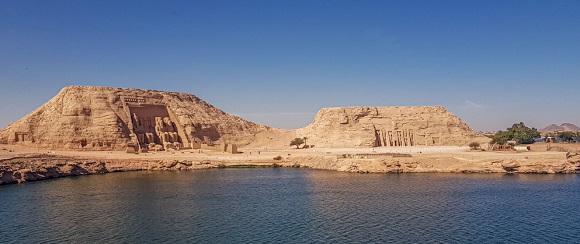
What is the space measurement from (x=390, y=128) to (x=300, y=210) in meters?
58.0

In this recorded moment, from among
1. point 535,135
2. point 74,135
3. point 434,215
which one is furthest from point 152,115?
point 535,135

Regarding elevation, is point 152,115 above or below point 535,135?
above

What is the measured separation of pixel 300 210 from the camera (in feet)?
107

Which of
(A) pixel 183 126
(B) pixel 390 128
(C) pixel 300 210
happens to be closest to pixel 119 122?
(A) pixel 183 126

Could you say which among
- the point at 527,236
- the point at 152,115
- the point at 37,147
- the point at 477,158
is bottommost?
the point at 527,236

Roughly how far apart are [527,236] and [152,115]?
234ft

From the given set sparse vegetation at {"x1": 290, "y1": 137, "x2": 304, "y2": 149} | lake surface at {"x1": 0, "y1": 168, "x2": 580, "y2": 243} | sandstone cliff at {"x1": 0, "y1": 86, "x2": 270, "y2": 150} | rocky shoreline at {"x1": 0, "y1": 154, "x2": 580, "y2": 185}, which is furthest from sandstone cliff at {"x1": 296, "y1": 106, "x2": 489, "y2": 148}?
lake surface at {"x1": 0, "y1": 168, "x2": 580, "y2": 243}

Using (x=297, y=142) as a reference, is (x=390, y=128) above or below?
above

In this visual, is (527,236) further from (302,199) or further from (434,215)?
(302,199)

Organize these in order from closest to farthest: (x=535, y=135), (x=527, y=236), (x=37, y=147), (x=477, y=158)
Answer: (x=527, y=236)
(x=477, y=158)
(x=37, y=147)
(x=535, y=135)

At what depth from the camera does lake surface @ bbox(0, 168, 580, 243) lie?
25734 mm

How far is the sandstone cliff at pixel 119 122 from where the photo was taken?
7044 cm

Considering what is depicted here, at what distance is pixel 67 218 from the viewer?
98.4 ft

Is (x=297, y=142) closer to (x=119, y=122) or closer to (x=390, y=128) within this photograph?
(x=390, y=128)
